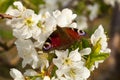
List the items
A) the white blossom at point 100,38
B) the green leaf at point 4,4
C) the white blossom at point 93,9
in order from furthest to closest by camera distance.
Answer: the white blossom at point 93,9
the green leaf at point 4,4
the white blossom at point 100,38

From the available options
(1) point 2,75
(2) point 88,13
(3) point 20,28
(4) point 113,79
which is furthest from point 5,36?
(4) point 113,79

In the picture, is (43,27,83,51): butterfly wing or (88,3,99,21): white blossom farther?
(88,3,99,21): white blossom

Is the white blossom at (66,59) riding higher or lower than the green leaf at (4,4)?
lower

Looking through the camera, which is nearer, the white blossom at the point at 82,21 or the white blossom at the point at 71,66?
the white blossom at the point at 71,66

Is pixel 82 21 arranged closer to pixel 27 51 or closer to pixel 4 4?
→ pixel 4 4

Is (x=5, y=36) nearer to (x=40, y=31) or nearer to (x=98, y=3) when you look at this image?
(x=98, y=3)

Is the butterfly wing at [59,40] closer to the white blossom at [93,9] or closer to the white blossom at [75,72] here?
the white blossom at [75,72]

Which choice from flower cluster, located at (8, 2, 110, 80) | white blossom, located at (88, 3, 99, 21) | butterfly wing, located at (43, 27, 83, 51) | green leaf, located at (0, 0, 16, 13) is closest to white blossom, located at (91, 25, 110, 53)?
flower cluster, located at (8, 2, 110, 80)

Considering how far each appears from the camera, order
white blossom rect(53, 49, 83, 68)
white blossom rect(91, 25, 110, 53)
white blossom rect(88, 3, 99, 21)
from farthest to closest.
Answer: white blossom rect(88, 3, 99, 21)
white blossom rect(91, 25, 110, 53)
white blossom rect(53, 49, 83, 68)

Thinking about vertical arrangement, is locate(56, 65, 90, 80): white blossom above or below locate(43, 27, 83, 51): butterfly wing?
below

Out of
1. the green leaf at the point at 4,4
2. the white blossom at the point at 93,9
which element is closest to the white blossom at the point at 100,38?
the green leaf at the point at 4,4

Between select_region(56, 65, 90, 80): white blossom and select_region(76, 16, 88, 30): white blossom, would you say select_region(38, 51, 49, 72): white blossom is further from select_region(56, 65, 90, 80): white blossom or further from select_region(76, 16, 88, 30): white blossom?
select_region(76, 16, 88, 30): white blossom
